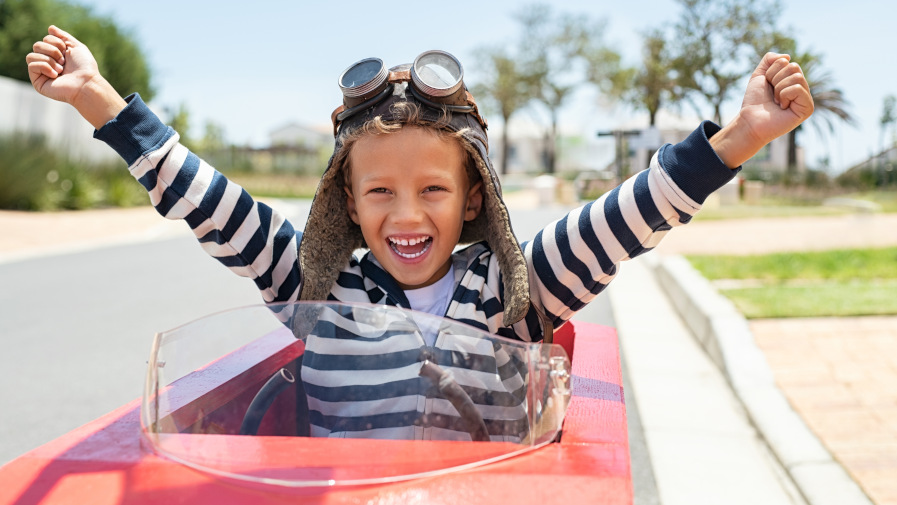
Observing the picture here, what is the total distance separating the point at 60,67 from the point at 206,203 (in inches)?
17.4

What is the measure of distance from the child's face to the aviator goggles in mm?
81

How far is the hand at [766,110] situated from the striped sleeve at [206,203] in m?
1.12

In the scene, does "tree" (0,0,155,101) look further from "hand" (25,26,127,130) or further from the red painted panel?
the red painted panel

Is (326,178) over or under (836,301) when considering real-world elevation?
over

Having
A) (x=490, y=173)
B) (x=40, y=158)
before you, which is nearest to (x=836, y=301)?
(x=490, y=173)

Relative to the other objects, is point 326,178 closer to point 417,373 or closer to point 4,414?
point 417,373

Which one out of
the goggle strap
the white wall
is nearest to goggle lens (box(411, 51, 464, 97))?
the goggle strap

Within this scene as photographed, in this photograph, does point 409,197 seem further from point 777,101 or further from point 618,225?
point 777,101

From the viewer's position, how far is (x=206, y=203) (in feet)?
5.82

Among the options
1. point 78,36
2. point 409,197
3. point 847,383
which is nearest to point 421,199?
point 409,197

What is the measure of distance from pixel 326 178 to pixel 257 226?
0.71ft

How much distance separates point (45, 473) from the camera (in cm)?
105

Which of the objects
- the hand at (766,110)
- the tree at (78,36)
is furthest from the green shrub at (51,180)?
the hand at (766,110)

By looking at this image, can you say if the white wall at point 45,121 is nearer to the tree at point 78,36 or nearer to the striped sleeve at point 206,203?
the tree at point 78,36
